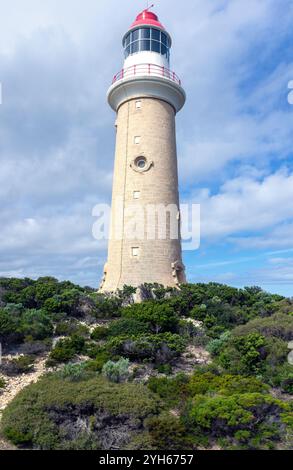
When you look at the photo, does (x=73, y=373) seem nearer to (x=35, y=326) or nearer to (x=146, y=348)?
(x=146, y=348)

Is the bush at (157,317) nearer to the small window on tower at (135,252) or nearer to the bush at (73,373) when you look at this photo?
the bush at (73,373)

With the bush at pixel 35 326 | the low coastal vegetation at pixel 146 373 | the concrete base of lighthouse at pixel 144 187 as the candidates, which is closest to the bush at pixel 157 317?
the low coastal vegetation at pixel 146 373

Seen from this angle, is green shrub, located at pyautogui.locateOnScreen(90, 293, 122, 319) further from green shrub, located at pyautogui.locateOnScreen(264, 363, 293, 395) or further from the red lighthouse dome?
the red lighthouse dome

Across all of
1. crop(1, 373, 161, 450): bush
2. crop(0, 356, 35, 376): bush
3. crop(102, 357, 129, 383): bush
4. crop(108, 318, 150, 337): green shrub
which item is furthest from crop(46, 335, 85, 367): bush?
crop(1, 373, 161, 450): bush

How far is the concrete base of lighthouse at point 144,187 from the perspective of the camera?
2045 cm

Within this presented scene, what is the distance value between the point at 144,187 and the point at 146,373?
458 inches

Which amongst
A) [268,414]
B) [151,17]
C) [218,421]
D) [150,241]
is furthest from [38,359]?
[151,17]

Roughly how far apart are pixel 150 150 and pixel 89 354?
12422 mm

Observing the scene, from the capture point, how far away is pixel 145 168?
69.2ft

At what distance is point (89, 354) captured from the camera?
→ 1224 cm

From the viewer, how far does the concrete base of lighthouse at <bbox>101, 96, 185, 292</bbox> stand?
2045cm

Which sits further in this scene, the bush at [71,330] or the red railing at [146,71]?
the red railing at [146,71]

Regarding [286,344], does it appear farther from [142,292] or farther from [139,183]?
[139,183]

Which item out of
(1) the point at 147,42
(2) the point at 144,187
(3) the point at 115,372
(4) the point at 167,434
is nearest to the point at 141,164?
(2) the point at 144,187
